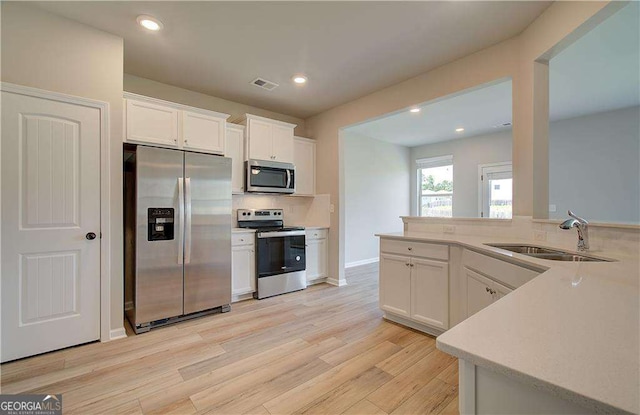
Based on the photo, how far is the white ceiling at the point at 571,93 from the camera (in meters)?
2.61

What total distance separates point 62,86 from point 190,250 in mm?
1748

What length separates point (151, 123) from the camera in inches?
114

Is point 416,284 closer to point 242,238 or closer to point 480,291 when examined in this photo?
point 480,291

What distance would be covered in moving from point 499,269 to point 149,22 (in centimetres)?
327

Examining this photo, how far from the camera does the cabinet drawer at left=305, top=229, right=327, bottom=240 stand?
418 cm

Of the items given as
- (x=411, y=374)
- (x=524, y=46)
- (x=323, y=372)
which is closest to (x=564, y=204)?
(x=524, y=46)

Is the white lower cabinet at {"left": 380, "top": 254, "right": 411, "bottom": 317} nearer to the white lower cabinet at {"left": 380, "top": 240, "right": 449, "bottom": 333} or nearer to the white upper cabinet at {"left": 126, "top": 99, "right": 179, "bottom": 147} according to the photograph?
the white lower cabinet at {"left": 380, "top": 240, "right": 449, "bottom": 333}

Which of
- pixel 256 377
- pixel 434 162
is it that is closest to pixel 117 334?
pixel 256 377

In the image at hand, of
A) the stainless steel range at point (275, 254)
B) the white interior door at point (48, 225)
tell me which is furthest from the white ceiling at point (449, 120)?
the white interior door at point (48, 225)

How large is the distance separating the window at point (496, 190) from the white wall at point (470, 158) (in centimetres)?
12

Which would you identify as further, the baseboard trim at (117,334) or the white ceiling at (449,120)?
the white ceiling at (449,120)

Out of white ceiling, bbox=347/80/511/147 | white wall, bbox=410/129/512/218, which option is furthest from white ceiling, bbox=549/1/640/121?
white wall, bbox=410/129/512/218

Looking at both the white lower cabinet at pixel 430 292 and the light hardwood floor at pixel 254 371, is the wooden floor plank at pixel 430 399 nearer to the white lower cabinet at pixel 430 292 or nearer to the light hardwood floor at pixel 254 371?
the light hardwood floor at pixel 254 371

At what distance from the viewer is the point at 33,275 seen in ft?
7.17
